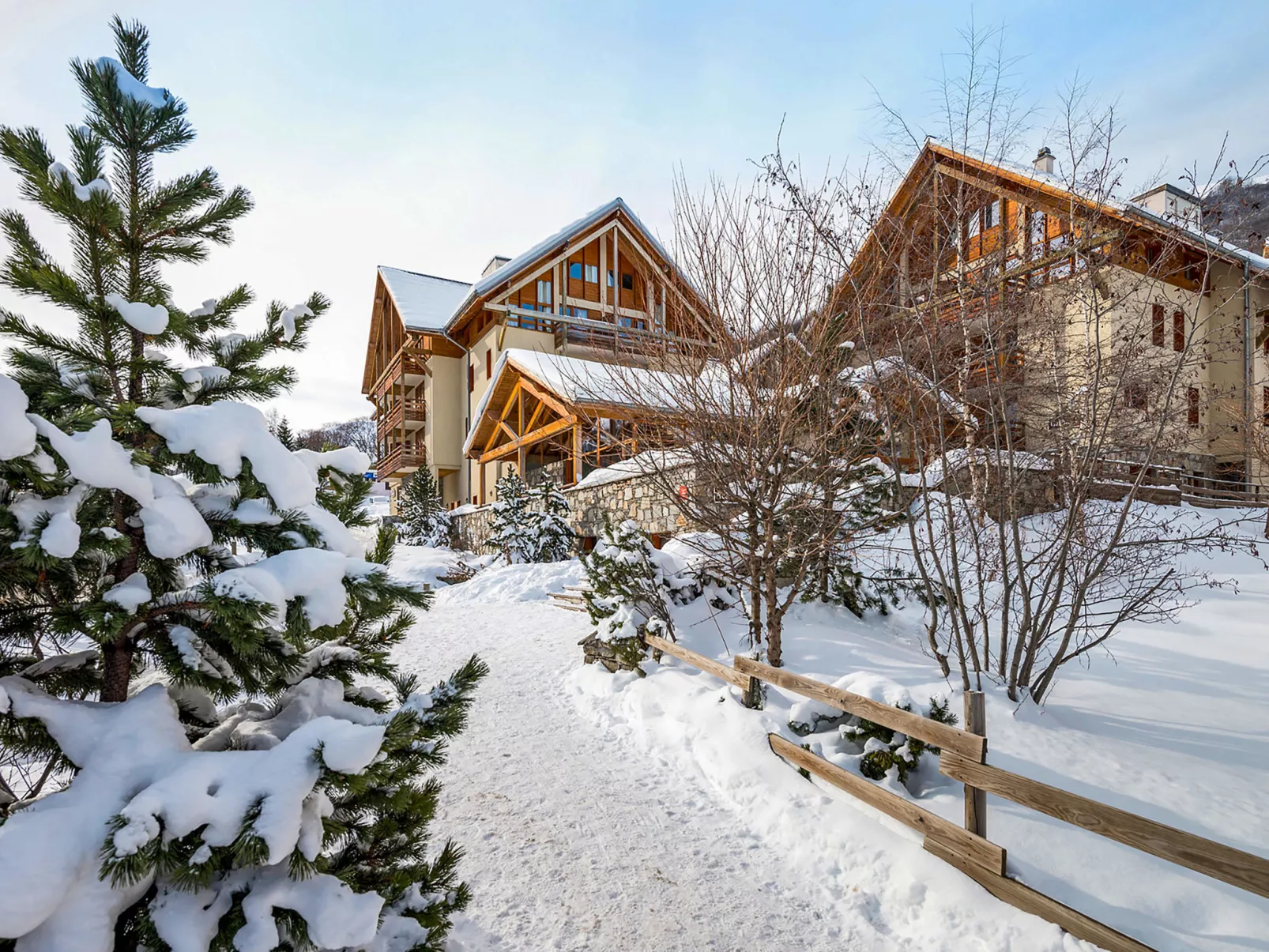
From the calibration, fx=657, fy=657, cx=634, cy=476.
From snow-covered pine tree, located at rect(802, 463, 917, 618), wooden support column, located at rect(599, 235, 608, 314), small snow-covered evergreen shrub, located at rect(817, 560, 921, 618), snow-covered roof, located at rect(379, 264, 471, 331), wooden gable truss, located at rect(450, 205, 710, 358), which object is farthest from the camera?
snow-covered roof, located at rect(379, 264, 471, 331)

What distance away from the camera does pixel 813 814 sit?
167 inches

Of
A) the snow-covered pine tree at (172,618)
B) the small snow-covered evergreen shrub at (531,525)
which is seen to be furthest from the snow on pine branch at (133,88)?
the small snow-covered evergreen shrub at (531,525)

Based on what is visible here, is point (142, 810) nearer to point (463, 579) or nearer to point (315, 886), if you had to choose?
point (315, 886)

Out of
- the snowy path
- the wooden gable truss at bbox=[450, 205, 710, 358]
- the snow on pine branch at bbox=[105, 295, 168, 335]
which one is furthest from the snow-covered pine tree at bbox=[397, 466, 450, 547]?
the snow on pine branch at bbox=[105, 295, 168, 335]

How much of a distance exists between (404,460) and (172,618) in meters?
28.0

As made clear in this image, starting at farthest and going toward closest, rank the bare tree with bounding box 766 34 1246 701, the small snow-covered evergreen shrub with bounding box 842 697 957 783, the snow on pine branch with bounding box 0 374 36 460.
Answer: the bare tree with bounding box 766 34 1246 701 → the small snow-covered evergreen shrub with bounding box 842 697 957 783 → the snow on pine branch with bounding box 0 374 36 460

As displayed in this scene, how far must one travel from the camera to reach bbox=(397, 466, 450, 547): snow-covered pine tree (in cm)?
2270

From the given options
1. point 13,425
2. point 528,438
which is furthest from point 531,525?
point 13,425

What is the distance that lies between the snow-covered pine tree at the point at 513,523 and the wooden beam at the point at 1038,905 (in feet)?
41.2

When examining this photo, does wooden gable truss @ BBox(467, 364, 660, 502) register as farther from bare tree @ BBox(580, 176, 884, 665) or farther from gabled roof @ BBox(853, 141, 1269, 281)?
gabled roof @ BBox(853, 141, 1269, 281)

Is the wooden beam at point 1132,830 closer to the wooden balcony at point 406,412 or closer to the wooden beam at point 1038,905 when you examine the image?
the wooden beam at point 1038,905

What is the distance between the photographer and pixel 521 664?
26.6 feet

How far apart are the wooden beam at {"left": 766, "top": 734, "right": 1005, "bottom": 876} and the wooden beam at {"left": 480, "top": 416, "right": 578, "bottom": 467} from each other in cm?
892

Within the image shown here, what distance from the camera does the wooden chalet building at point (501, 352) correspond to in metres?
17.6
